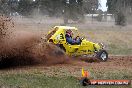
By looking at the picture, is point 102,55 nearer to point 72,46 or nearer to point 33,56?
point 72,46

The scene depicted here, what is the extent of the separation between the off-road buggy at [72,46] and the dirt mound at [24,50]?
0.58 m

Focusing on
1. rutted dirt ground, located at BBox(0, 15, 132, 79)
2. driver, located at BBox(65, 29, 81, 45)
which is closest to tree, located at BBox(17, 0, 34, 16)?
driver, located at BBox(65, 29, 81, 45)

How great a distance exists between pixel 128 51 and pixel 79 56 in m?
7.61

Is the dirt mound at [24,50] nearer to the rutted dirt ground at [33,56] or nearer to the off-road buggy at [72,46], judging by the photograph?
the rutted dirt ground at [33,56]

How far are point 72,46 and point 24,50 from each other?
3.01 m

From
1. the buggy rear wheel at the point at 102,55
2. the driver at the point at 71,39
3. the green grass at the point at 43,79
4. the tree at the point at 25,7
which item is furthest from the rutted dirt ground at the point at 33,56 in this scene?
the tree at the point at 25,7

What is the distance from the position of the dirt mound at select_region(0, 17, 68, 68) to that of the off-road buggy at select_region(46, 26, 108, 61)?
582mm

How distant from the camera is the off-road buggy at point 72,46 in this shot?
732 inches

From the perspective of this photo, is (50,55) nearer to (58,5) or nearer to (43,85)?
(43,85)

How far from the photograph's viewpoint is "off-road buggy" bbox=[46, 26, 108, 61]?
1859 cm

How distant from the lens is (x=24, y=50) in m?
16.7

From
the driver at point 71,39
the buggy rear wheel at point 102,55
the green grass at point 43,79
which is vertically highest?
the driver at point 71,39

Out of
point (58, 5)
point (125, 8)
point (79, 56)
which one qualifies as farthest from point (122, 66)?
point (125, 8)

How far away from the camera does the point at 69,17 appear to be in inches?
2803
